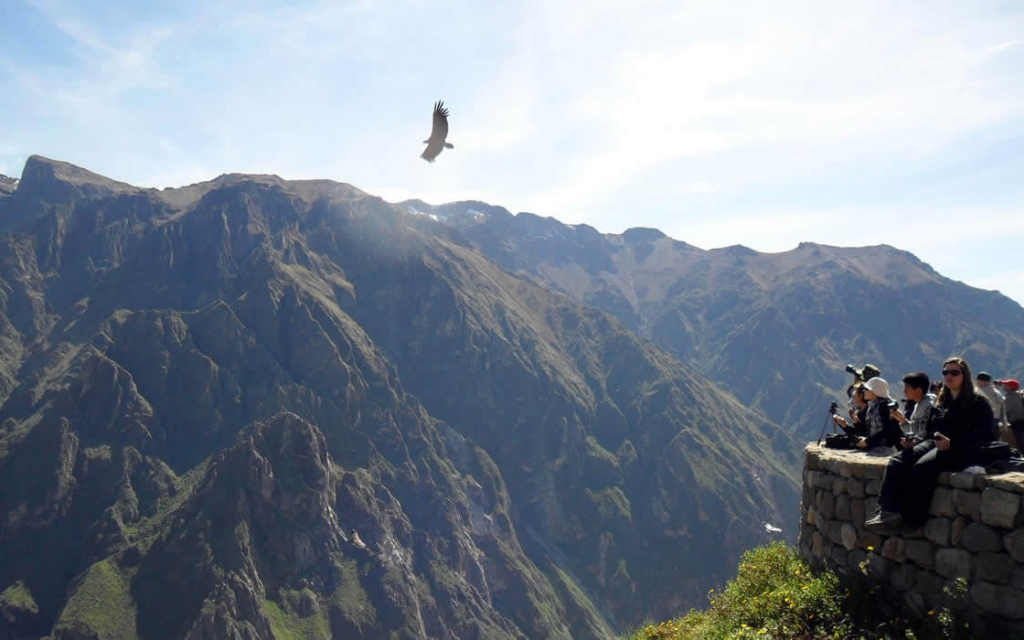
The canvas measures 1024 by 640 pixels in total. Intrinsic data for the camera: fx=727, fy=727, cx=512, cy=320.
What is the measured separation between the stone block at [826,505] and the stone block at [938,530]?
2608 mm

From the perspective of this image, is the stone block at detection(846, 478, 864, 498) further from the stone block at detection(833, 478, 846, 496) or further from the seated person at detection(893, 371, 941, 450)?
the seated person at detection(893, 371, 941, 450)

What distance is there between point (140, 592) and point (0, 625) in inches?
1307

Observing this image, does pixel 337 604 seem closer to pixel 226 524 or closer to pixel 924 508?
pixel 226 524

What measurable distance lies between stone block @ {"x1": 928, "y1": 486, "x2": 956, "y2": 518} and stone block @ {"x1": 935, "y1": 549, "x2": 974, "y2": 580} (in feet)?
1.82

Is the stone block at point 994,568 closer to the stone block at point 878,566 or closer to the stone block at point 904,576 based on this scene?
the stone block at point 904,576

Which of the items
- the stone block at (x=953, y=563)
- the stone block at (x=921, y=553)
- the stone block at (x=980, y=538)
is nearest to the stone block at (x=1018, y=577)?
the stone block at (x=980, y=538)

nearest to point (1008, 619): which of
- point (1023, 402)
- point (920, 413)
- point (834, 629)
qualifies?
point (834, 629)

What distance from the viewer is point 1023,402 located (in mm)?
16938

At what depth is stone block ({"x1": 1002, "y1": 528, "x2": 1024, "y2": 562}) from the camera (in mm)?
10032

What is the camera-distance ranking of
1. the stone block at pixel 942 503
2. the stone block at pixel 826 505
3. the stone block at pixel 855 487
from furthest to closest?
the stone block at pixel 826 505 → the stone block at pixel 855 487 → the stone block at pixel 942 503

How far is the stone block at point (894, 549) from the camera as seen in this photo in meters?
11.9

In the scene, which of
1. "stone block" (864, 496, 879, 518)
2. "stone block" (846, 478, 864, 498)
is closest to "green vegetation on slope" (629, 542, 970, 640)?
"stone block" (864, 496, 879, 518)

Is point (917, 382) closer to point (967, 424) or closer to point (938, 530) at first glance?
point (967, 424)

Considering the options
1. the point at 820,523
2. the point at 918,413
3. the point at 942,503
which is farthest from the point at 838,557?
the point at 918,413
